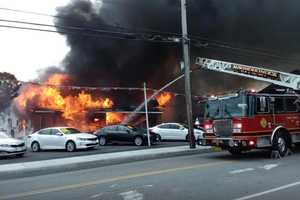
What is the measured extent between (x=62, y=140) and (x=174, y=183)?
42.8 feet

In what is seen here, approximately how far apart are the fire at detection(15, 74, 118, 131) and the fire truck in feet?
75.2

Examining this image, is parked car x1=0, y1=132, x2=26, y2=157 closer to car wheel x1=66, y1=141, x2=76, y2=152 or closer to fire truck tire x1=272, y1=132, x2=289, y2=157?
car wheel x1=66, y1=141, x2=76, y2=152

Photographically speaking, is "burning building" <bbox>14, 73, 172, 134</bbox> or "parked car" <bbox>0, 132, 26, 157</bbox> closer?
"parked car" <bbox>0, 132, 26, 157</bbox>

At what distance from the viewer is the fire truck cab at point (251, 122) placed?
14.3 metres

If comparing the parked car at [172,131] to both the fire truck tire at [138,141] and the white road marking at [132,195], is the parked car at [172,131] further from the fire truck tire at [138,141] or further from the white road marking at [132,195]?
the white road marking at [132,195]

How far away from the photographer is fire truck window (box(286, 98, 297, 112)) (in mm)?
15805

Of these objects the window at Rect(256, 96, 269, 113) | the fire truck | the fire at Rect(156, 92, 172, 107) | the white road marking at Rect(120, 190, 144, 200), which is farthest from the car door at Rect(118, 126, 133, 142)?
the white road marking at Rect(120, 190, 144, 200)

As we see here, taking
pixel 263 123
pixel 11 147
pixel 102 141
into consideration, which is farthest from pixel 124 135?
pixel 263 123

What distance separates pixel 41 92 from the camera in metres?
37.0

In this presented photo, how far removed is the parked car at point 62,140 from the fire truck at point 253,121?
7767 millimetres

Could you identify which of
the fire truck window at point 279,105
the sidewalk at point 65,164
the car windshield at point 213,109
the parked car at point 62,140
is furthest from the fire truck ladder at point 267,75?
the parked car at point 62,140

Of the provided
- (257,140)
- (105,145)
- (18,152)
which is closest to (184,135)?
(105,145)

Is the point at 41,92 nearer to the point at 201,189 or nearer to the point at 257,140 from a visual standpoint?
the point at 257,140

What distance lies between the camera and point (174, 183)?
32.1 ft
